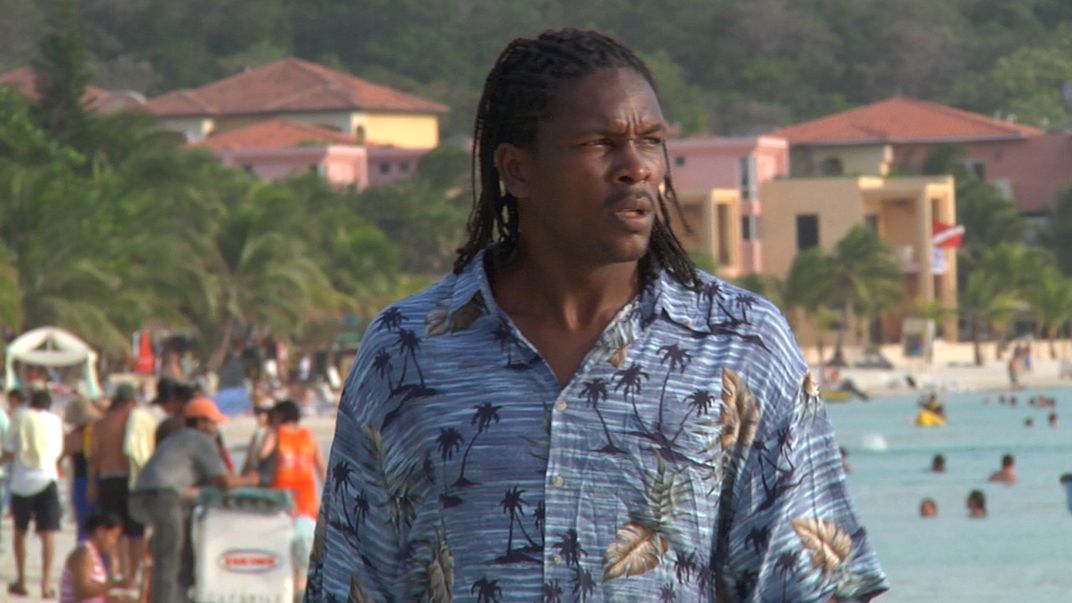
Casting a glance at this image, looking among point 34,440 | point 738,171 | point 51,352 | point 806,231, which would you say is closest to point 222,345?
point 51,352

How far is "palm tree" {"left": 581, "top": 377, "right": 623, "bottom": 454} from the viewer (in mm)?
2291

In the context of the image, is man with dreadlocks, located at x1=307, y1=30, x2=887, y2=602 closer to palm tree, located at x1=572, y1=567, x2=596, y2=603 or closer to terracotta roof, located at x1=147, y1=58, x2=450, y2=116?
palm tree, located at x1=572, y1=567, x2=596, y2=603

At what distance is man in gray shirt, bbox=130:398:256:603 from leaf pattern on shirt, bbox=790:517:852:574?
723 cm

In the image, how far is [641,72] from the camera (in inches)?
94.3

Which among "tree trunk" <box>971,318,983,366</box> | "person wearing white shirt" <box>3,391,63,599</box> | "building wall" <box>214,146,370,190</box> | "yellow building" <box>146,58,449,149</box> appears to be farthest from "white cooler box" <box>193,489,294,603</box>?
"yellow building" <box>146,58,449,149</box>

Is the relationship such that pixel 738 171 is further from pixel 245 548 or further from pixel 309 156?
pixel 245 548

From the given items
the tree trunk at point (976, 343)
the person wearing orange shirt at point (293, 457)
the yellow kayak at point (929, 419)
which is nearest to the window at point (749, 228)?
the tree trunk at point (976, 343)

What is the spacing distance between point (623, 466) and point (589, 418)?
0.06 meters

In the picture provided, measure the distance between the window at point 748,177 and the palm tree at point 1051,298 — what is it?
9348 millimetres

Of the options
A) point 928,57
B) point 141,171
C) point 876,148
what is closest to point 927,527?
point 141,171

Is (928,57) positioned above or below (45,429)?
above

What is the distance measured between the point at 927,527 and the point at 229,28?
102009mm

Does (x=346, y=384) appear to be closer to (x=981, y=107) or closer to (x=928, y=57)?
(x=981, y=107)

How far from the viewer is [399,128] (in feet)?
304
